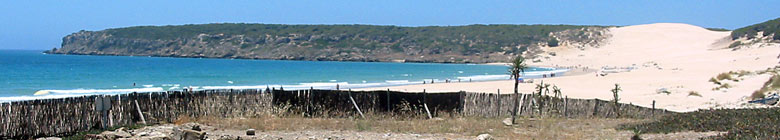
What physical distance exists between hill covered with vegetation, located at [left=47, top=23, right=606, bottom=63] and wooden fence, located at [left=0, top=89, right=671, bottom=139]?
335 ft

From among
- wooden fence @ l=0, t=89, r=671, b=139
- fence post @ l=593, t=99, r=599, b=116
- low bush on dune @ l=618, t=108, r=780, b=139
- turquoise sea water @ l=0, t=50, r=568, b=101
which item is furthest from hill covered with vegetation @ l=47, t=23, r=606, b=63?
low bush on dune @ l=618, t=108, r=780, b=139

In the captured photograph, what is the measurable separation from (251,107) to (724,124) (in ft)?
28.7

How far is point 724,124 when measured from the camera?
11.5 m

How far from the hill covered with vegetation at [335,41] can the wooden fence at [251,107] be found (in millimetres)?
102140

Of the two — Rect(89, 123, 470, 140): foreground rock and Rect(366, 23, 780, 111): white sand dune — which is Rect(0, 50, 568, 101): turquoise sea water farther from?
Rect(89, 123, 470, 140): foreground rock

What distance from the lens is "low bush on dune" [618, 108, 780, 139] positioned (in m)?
9.66

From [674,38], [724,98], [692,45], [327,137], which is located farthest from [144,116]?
[674,38]

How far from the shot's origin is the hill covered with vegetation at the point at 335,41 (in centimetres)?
12888

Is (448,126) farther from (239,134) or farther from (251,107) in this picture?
(251,107)

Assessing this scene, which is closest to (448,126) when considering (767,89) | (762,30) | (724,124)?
(724,124)

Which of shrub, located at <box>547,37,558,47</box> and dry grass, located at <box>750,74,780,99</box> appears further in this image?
shrub, located at <box>547,37,558,47</box>

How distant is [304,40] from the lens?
147 metres

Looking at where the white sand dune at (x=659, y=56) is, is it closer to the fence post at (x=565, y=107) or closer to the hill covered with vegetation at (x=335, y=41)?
the hill covered with vegetation at (x=335, y=41)

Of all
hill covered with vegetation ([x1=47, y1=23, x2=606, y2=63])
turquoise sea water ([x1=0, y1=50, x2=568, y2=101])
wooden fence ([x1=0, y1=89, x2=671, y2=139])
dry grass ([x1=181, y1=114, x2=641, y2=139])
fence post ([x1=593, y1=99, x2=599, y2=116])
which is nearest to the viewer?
wooden fence ([x1=0, y1=89, x2=671, y2=139])
